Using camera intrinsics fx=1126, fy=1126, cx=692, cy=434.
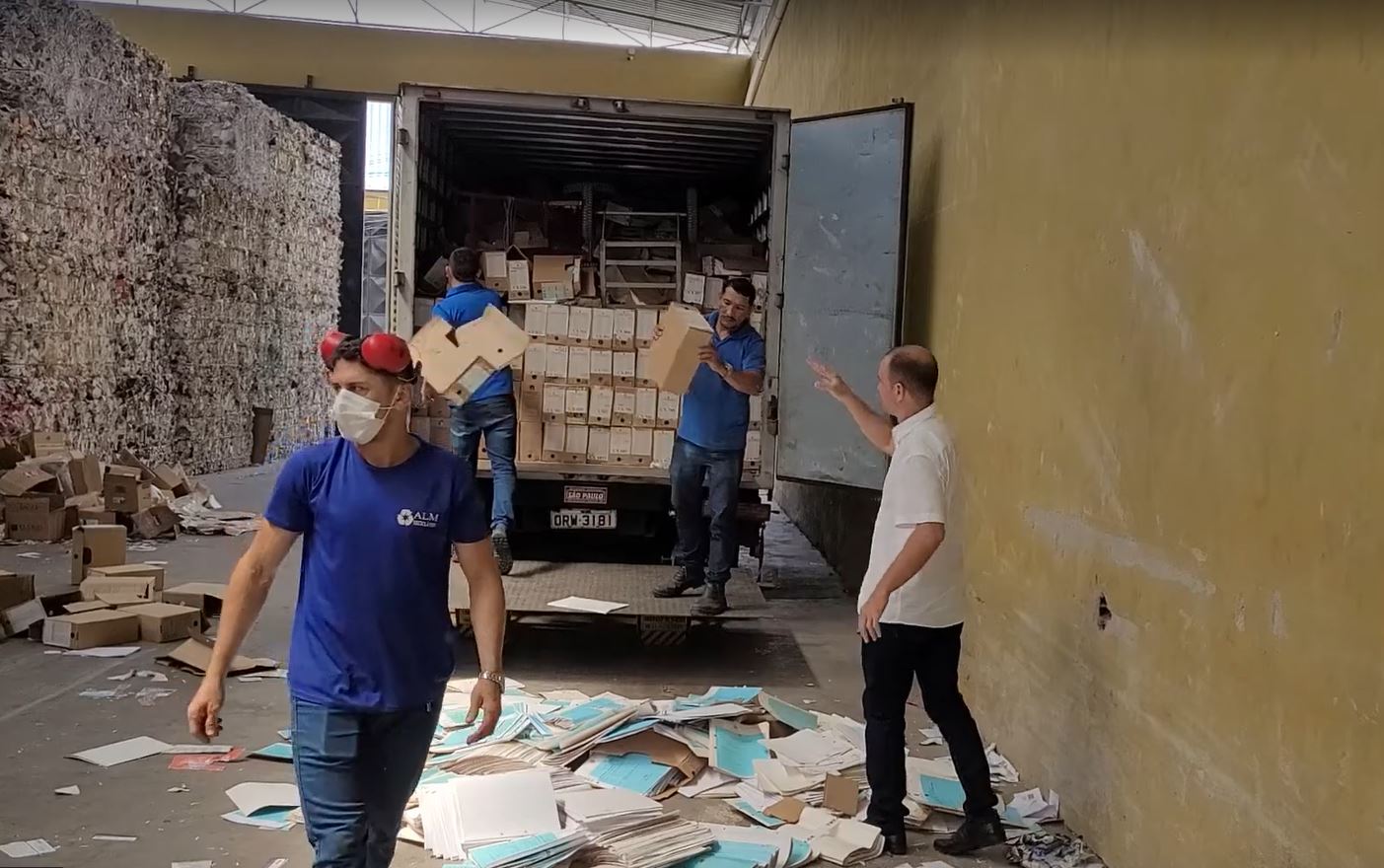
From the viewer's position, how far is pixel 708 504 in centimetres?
680

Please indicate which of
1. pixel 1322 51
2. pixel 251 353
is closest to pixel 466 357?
pixel 1322 51

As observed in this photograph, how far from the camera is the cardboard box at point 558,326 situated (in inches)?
308

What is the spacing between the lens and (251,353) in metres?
15.9

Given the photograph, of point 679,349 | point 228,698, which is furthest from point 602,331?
point 228,698

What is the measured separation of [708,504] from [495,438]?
137cm

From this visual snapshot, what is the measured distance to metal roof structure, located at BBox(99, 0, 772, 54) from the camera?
1806cm

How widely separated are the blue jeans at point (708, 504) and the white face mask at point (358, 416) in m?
3.98

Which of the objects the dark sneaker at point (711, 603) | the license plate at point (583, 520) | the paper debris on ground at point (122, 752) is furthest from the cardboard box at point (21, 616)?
the dark sneaker at point (711, 603)

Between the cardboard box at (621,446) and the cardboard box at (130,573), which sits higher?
the cardboard box at (621,446)

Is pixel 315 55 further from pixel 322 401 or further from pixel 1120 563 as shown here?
pixel 1120 563

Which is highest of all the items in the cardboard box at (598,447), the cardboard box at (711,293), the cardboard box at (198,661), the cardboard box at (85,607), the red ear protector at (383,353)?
the cardboard box at (711,293)

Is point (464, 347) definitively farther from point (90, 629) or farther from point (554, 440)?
point (90, 629)

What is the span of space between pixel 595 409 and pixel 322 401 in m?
13.0

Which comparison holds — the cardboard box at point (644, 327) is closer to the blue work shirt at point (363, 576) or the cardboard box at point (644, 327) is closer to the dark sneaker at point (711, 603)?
the dark sneaker at point (711, 603)
